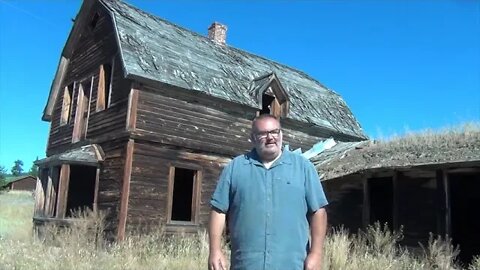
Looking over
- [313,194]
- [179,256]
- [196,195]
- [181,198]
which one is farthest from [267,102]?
[313,194]

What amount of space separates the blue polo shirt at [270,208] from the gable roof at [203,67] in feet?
33.6

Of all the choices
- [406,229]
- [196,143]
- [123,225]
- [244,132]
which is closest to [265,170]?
[406,229]

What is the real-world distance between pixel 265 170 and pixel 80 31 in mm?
15925

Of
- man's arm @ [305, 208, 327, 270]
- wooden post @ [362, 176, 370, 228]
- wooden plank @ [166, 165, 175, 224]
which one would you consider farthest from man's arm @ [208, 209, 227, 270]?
wooden plank @ [166, 165, 175, 224]

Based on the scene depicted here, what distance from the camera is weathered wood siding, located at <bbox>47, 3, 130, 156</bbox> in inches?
553

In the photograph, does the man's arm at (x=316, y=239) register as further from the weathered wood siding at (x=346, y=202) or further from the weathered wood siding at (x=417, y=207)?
the weathered wood siding at (x=346, y=202)

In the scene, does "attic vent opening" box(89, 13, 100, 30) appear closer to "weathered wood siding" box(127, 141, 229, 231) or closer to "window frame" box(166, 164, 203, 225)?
"weathered wood siding" box(127, 141, 229, 231)

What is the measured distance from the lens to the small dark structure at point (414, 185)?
418 inches

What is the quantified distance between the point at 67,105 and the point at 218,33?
730cm

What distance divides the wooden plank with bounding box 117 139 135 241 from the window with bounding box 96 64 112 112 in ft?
9.26

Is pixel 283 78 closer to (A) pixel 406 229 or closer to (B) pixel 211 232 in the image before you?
(A) pixel 406 229

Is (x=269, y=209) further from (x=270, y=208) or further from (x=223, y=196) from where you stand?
(x=223, y=196)

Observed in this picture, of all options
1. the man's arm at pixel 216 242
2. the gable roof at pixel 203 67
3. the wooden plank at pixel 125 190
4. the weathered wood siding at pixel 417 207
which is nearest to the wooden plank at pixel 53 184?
the wooden plank at pixel 125 190

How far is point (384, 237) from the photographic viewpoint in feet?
35.3
